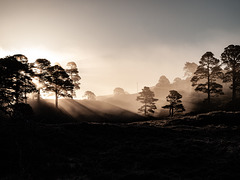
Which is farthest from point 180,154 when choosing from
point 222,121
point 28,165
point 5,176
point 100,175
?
point 222,121

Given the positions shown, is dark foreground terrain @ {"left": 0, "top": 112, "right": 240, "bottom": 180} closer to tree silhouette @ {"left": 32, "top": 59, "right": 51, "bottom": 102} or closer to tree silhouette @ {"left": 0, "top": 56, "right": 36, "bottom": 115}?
tree silhouette @ {"left": 0, "top": 56, "right": 36, "bottom": 115}

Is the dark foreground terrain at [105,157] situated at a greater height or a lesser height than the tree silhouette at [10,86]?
lesser

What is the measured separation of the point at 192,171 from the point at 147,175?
254 cm

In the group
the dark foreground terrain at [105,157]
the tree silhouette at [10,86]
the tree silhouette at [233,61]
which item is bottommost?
the dark foreground terrain at [105,157]

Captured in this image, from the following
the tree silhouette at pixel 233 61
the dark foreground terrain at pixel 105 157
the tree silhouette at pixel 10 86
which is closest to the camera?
the dark foreground terrain at pixel 105 157

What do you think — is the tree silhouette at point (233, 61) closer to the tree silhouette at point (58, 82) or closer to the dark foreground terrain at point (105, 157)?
the dark foreground terrain at point (105, 157)

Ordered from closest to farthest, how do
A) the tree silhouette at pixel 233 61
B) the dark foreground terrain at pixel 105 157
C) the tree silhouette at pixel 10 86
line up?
the dark foreground terrain at pixel 105 157, the tree silhouette at pixel 10 86, the tree silhouette at pixel 233 61

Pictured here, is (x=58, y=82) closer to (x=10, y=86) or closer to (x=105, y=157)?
(x=10, y=86)

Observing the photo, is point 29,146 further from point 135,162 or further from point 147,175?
point 147,175

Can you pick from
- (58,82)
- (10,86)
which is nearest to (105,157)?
(10,86)

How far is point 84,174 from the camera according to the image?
8398mm

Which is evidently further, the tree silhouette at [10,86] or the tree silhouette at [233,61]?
the tree silhouette at [233,61]

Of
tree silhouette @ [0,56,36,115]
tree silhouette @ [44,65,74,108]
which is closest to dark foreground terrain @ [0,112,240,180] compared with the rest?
tree silhouette @ [0,56,36,115]

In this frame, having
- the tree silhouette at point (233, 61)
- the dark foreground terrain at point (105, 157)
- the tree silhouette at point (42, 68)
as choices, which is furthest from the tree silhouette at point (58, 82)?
the tree silhouette at point (233, 61)
